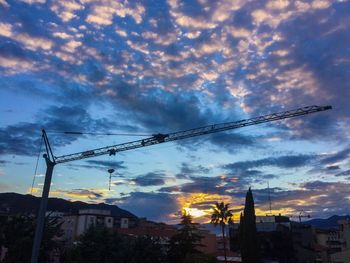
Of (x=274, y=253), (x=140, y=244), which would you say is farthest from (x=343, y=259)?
(x=140, y=244)

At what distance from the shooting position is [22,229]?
214 feet

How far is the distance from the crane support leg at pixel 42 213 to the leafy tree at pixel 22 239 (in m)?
7.98

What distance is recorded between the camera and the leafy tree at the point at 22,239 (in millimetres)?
60031

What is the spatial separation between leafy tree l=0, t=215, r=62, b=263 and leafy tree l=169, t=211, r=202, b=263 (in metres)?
20.1

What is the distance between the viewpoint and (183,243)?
68.7m

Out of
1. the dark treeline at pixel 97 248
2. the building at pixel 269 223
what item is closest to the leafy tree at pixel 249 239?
the dark treeline at pixel 97 248

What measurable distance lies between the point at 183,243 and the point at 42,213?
2637cm

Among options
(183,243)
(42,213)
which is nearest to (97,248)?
(42,213)

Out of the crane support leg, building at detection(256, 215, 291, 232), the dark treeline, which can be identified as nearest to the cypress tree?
the dark treeline

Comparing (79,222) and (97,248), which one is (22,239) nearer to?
(97,248)

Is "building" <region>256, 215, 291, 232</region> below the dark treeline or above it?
above

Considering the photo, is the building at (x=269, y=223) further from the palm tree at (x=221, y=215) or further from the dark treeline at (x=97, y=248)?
the dark treeline at (x=97, y=248)

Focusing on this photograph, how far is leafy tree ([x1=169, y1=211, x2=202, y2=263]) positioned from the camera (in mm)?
68125

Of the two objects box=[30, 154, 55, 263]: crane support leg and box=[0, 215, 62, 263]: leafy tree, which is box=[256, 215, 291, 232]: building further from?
box=[30, 154, 55, 263]: crane support leg
